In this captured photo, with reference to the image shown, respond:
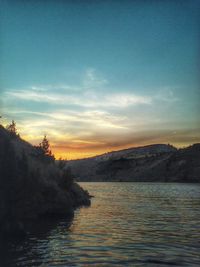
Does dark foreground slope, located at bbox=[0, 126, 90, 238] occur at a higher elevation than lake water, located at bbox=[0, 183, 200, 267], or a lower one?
higher

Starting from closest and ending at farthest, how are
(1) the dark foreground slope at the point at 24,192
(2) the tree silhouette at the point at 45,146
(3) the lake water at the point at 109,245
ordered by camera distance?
(3) the lake water at the point at 109,245
(1) the dark foreground slope at the point at 24,192
(2) the tree silhouette at the point at 45,146

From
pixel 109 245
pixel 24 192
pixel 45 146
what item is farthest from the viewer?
pixel 45 146

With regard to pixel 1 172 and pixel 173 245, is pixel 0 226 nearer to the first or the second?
pixel 1 172

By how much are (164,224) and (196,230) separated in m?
4.87

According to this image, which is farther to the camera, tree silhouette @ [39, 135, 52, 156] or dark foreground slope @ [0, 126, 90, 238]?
tree silhouette @ [39, 135, 52, 156]

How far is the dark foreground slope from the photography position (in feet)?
112

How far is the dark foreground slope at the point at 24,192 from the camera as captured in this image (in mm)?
34281

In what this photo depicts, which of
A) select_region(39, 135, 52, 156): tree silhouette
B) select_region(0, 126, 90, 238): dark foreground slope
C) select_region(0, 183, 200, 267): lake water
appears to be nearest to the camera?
select_region(0, 183, 200, 267): lake water

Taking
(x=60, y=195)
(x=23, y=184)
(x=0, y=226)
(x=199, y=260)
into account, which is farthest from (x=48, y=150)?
(x=199, y=260)

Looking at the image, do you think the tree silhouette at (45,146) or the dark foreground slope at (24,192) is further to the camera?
A: the tree silhouette at (45,146)

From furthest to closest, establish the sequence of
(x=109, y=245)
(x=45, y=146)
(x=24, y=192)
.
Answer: (x=45, y=146) → (x=24, y=192) → (x=109, y=245)

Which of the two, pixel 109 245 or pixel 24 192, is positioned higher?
pixel 24 192

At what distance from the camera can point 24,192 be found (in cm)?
3762

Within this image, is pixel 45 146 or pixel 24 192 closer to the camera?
pixel 24 192
